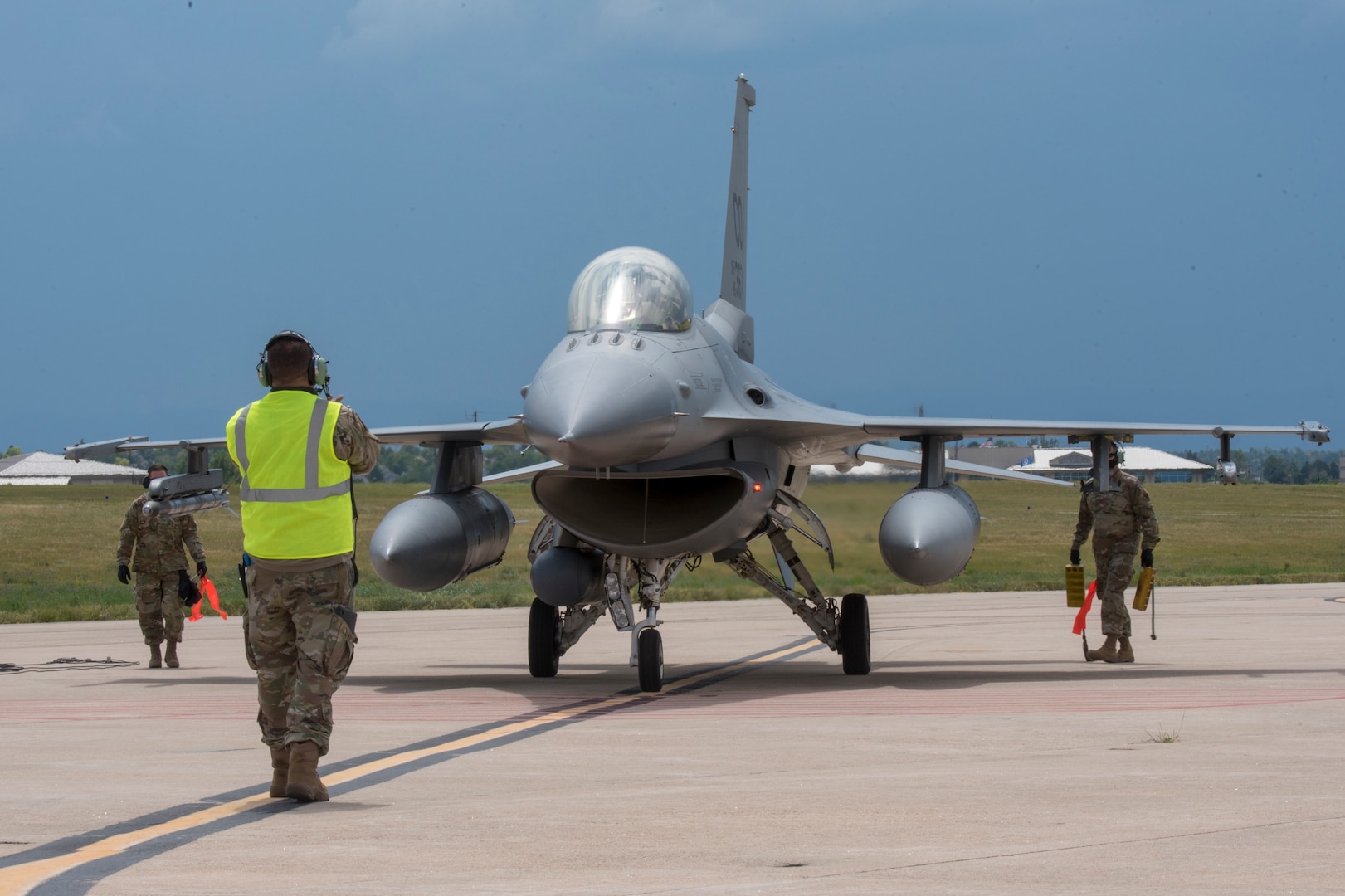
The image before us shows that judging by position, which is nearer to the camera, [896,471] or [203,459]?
[203,459]

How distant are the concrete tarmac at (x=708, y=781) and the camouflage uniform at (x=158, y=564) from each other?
0.54 meters

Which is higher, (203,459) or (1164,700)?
(203,459)

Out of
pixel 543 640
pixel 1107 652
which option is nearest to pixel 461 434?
pixel 543 640

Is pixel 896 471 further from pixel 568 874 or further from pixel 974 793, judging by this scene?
pixel 568 874

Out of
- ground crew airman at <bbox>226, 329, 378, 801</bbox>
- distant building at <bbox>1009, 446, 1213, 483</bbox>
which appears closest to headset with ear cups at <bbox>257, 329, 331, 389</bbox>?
ground crew airman at <bbox>226, 329, 378, 801</bbox>

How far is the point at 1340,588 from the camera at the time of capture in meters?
31.4

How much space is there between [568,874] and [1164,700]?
7762mm

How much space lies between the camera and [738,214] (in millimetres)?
18312

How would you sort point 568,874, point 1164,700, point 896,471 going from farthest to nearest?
point 896,471
point 1164,700
point 568,874

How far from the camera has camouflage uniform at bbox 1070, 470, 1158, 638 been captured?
15984 mm

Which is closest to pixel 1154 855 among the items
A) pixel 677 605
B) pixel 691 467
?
pixel 691 467

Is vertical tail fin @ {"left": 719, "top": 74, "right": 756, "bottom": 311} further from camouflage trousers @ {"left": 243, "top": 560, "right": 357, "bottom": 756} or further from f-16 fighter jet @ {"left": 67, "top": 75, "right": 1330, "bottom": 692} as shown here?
camouflage trousers @ {"left": 243, "top": 560, "right": 357, "bottom": 756}

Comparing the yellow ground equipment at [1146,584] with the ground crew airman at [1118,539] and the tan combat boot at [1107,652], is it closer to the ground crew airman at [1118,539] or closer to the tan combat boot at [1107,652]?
the ground crew airman at [1118,539]

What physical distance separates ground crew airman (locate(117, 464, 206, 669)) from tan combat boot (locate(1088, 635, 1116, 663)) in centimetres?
950
